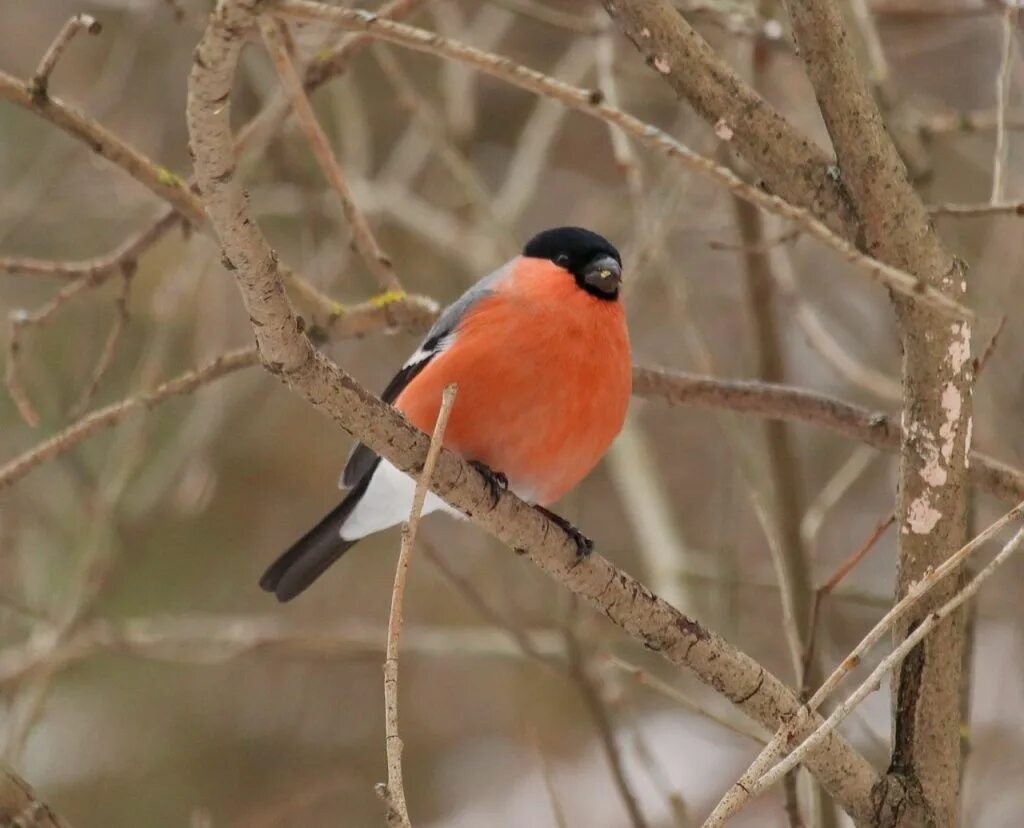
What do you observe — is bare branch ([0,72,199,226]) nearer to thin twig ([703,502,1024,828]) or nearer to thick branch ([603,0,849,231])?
thick branch ([603,0,849,231])

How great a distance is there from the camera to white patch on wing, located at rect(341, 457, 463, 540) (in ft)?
9.88

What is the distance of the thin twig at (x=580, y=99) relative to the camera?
1.13 metres

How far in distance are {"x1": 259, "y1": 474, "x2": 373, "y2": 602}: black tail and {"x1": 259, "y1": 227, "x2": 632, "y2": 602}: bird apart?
23cm

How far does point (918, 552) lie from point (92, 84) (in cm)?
395

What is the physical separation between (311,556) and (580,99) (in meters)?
2.08

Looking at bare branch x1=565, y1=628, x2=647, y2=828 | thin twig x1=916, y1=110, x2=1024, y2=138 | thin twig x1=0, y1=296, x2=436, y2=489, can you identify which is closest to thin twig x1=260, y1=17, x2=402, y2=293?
thin twig x1=0, y1=296, x2=436, y2=489

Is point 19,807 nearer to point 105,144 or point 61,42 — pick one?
point 61,42

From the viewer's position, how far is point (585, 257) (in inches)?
114

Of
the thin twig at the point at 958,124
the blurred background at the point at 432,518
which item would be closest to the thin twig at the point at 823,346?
the blurred background at the point at 432,518

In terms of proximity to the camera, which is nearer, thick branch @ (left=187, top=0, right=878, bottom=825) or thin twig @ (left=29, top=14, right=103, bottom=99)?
thick branch @ (left=187, top=0, right=878, bottom=825)

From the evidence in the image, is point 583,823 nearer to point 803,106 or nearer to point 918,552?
point 803,106

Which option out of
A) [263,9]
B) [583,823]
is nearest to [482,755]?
[583,823]

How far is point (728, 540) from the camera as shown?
3.83 metres

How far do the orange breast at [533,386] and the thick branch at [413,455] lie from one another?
1.25 ft
